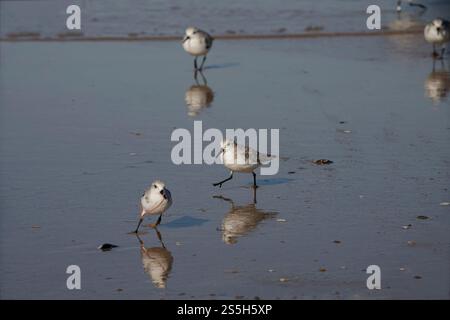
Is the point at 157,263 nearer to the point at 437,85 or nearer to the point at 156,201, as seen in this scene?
the point at 156,201

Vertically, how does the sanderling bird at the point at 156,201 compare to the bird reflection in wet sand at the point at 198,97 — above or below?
below

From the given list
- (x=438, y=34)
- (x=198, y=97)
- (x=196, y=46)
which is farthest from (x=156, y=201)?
(x=438, y=34)

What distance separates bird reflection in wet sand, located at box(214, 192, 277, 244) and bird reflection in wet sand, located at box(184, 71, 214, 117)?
187 inches

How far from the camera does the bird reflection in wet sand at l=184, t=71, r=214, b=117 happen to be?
627 inches

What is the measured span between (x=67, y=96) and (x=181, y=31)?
27.4 feet

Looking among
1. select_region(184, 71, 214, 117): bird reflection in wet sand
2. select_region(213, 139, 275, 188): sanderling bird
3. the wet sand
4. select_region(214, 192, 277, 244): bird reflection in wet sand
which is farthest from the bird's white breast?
select_region(214, 192, 277, 244): bird reflection in wet sand

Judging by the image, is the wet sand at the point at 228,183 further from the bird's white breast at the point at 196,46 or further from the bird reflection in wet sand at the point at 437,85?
the bird's white breast at the point at 196,46

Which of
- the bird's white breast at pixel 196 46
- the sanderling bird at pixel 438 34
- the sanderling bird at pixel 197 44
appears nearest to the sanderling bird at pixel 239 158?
the sanderling bird at pixel 197 44

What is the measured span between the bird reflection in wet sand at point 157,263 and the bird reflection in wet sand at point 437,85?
8054 millimetres

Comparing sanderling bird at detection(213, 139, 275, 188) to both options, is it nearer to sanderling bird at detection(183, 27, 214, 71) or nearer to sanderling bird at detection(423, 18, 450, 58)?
sanderling bird at detection(183, 27, 214, 71)

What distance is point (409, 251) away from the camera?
924cm

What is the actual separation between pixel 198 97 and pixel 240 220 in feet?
22.0

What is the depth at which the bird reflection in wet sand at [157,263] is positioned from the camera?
8633 mm

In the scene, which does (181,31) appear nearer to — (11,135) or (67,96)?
(67,96)
